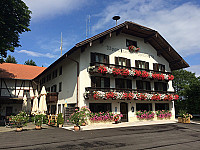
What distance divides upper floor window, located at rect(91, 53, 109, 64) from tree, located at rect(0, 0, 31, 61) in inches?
325

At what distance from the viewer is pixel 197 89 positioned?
25.6m

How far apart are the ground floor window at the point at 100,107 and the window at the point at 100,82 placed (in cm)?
205

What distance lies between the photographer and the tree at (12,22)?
17.4 meters

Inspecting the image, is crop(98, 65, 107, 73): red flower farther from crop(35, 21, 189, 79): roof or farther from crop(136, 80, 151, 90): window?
crop(136, 80, 151, 90): window

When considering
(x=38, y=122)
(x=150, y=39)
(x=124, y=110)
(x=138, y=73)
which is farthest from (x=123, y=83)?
(x=38, y=122)

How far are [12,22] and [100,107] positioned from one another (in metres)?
13.4

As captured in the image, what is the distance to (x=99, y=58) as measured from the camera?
1966 centimetres

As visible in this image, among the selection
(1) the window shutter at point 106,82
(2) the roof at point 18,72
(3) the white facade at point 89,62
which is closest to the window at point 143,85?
(3) the white facade at point 89,62

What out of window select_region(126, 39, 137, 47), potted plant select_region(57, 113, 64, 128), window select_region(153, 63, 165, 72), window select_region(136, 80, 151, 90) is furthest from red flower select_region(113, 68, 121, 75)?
window select_region(153, 63, 165, 72)

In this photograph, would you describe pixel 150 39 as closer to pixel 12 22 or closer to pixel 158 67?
pixel 158 67

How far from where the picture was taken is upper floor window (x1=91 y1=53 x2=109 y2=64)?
62.5 ft

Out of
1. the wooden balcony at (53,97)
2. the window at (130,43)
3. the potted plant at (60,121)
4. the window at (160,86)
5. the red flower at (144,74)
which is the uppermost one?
the window at (130,43)

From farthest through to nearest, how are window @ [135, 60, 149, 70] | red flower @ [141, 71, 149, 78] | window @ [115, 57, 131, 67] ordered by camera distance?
window @ [135, 60, 149, 70], red flower @ [141, 71, 149, 78], window @ [115, 57, 131, 67]

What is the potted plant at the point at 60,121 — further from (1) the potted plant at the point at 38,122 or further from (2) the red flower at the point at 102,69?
(2) the red flower at the point at 102,69
